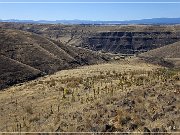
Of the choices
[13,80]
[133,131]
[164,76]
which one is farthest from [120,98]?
[13,80]

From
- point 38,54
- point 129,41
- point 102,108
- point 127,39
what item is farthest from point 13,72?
point 127,39

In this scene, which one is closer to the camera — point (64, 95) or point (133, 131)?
point (133, 131)

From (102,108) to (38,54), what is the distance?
45831mm

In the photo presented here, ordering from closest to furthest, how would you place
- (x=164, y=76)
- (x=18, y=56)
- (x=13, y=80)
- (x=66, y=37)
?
(x=164, y=76)
(x=13, y=80)
(x=18, y=56)
(x=66, y=37)

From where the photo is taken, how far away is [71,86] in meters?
Result: 35.2

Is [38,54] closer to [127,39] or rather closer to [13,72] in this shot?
[13,72]

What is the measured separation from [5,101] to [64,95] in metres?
6.38

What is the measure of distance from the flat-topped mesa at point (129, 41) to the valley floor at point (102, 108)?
130 meters

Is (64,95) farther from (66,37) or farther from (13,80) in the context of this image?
(66,37)

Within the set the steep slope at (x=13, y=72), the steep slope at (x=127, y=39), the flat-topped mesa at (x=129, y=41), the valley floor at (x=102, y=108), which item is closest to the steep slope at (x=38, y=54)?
the steep slope at (x=13, y=72)

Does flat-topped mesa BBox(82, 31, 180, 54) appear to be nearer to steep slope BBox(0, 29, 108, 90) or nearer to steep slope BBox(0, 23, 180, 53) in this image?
steep slope BBox(0, 23, 180, 53)

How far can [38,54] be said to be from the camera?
230ft

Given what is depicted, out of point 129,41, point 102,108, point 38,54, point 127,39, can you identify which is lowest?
point 129,41

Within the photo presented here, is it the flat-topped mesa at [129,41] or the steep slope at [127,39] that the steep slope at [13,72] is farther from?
the flat-topped mesa at [129,41]
